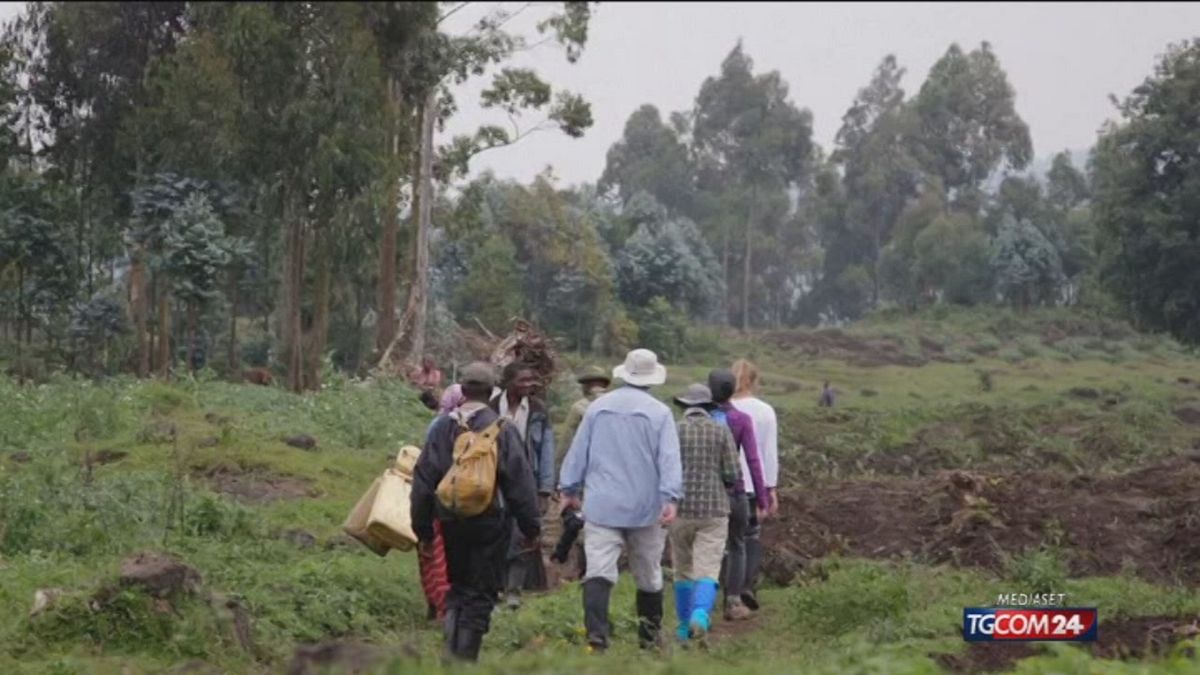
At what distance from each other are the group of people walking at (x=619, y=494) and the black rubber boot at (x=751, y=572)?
1 cm

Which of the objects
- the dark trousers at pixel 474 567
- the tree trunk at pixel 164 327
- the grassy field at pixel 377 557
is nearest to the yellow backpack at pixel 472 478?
the dark trousers at pixel 474 567

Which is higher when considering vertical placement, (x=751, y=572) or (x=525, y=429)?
(x=525, y=429)

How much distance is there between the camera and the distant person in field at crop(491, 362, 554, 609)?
36.8ft

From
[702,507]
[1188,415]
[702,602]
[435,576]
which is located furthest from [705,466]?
[1188,415]

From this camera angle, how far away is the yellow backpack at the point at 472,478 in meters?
8.49

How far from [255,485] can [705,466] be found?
662cm

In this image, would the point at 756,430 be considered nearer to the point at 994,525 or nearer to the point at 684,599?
the point at 684,599

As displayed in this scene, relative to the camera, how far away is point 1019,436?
30.4 meters

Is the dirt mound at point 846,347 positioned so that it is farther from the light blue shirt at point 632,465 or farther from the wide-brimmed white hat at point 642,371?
the light blue shirt at point 632,465

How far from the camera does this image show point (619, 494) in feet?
31.4

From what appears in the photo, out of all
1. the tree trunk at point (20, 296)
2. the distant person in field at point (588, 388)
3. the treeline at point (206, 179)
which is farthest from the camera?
the tree trunk at point (20, 296)

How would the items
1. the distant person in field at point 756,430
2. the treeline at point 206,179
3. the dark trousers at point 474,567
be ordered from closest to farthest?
the dark trousers at point 474,567
the distant person in field at point 756,430
the treeline at point 206,179

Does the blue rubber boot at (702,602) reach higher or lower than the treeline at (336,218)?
lower

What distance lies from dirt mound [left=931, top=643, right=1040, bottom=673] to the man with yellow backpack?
7.50 ft
